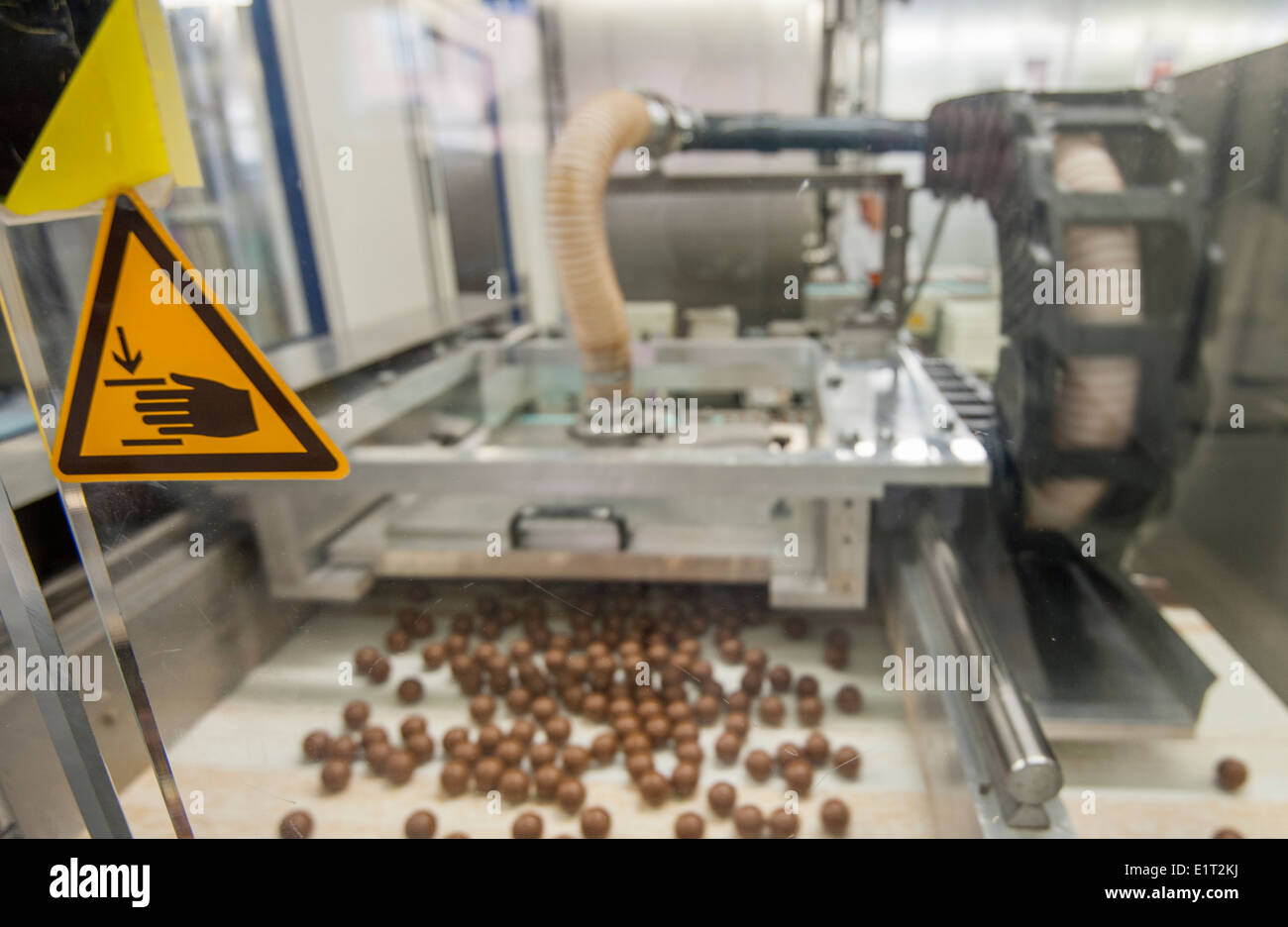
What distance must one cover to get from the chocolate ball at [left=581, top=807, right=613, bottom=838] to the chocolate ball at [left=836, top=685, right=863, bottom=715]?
→ 526 mm

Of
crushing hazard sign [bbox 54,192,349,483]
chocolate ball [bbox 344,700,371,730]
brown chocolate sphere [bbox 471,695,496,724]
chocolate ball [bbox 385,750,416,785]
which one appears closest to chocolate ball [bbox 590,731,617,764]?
brown chocolate sphere [bbox 471,695,496,724]

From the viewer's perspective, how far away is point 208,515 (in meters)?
0.70

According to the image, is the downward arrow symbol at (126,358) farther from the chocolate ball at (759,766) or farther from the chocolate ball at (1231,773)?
the chocolate ball at (1231,773)

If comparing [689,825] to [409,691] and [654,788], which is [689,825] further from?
[409,691]

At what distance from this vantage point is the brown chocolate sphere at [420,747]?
121cm

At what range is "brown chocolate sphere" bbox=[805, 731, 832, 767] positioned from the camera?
1.22 metres

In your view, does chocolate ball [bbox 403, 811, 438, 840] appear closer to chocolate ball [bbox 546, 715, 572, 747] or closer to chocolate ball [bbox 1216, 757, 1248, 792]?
chocolate ball [bbox 546, 715, 572, 747]

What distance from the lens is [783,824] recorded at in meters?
1.08

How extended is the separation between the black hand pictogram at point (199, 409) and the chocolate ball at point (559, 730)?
2.90ft

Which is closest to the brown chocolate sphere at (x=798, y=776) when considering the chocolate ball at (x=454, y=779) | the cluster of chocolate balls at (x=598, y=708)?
the cluster of chocolate balls at (x=598, y=708)

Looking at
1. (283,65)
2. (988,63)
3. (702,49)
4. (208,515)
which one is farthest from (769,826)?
(283,65)

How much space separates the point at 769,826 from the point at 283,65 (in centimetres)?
238

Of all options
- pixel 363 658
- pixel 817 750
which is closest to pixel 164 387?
pixel 363 658
